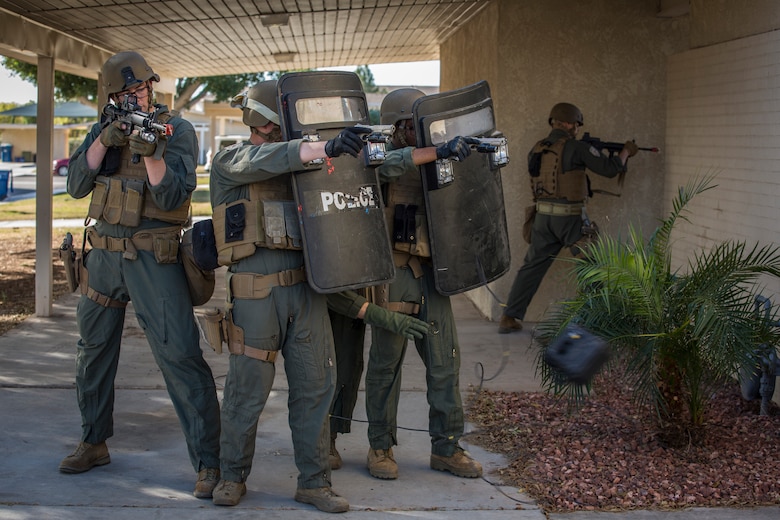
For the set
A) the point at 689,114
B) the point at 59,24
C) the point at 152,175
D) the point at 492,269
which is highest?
the point at 59,24

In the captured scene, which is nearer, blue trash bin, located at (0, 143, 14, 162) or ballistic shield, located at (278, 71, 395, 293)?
ballistic shield, located at (278, 71, 395, 293)

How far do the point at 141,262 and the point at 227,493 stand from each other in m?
1.13

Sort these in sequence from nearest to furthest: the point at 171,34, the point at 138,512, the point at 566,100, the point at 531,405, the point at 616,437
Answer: the point at 138,512 < the point at 616,437 < the point at 531,405 < the point at 566,100 < the point at 171,34

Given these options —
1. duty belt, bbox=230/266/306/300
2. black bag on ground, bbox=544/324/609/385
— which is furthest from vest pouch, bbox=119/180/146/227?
black bag on ground, bbox=544/324/609/385

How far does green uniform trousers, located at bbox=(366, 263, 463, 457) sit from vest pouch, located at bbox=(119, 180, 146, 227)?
1222mm

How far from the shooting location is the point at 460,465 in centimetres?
466

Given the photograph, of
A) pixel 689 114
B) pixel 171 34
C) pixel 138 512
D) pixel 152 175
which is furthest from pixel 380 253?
pixel 171 34

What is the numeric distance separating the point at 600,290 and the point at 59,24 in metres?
5.60

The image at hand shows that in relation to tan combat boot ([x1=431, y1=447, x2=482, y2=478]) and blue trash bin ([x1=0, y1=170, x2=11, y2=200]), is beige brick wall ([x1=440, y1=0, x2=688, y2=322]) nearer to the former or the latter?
tan combat boot ([x1=431, y1=447, x2=482, y2=478])

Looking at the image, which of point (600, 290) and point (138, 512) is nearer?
point (138, 512)

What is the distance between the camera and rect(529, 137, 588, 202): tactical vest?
753 centimetres

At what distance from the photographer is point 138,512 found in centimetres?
411

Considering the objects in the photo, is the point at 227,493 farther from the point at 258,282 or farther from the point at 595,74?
the point at 595,74

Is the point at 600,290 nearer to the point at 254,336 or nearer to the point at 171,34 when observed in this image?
the point at 254,336
